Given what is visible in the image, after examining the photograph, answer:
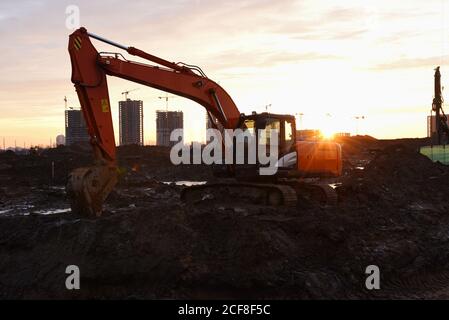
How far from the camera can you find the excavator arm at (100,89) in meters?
11.7

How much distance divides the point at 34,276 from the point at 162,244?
7.83ft

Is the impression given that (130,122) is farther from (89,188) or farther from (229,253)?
(229,253)

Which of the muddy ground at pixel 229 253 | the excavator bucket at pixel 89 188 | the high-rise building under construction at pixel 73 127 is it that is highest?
the high-rise building under construction at pixel 73 127

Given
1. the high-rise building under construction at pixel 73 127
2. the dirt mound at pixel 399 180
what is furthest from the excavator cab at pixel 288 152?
the high-rise building under construction at pixel 73 127

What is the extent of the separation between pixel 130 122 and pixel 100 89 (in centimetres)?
9119

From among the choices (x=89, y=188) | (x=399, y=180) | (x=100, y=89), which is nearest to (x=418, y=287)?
(x=89, y=188)

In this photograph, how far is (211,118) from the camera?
14.7 metres

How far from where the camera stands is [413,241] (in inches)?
462

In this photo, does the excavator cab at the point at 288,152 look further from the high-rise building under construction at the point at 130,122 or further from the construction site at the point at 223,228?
the high-rise building under construction at the point at 130,122

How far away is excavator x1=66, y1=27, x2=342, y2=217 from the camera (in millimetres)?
11898

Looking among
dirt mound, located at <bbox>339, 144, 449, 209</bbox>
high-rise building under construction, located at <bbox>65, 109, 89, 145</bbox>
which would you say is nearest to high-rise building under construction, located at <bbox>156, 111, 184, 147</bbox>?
high-rise building under construction, located at <bbox>65, 109, 89, 145</bbox>

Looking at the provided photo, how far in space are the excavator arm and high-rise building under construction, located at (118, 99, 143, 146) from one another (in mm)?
90005

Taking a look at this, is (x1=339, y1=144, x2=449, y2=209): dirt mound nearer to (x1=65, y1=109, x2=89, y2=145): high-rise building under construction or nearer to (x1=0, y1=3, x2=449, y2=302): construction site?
(x1=0, y1=3, x2=449, y2=302): construction site

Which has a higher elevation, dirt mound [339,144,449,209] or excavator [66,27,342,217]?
excavator [66,27,342,217]
